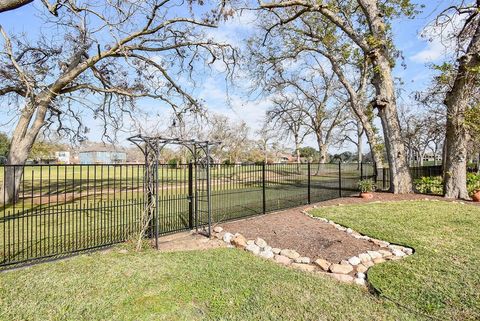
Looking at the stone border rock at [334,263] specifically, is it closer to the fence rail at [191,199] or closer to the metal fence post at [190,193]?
the metal fence post at [190,193]

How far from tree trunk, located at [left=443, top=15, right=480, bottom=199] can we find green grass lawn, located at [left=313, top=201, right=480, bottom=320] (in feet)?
7.94

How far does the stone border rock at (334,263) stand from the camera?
3996 mm

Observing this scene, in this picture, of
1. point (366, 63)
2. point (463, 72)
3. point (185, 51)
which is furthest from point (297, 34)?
point (463, 72)

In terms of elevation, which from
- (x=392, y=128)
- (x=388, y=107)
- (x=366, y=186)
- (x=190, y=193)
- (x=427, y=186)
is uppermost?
(x=388, y=107)

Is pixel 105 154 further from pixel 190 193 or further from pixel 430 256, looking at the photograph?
pixel 430 256

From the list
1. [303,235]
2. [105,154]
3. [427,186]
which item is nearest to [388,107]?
[427,186]

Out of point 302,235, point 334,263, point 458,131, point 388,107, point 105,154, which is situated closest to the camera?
point 334,263

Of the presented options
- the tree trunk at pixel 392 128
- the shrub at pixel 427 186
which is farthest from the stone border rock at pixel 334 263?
the shrub at pixel 427 186

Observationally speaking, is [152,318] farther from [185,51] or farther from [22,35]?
[22,35]

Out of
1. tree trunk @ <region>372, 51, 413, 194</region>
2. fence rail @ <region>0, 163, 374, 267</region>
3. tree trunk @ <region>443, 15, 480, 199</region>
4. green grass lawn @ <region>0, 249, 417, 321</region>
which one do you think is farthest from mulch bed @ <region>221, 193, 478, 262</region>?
tree trunk @ <region>443, 15, 480, 199</region>

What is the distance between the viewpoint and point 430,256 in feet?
14.3

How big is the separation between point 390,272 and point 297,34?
13.5 metres

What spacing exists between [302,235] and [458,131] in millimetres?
8512

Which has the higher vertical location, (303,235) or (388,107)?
(388,107)
